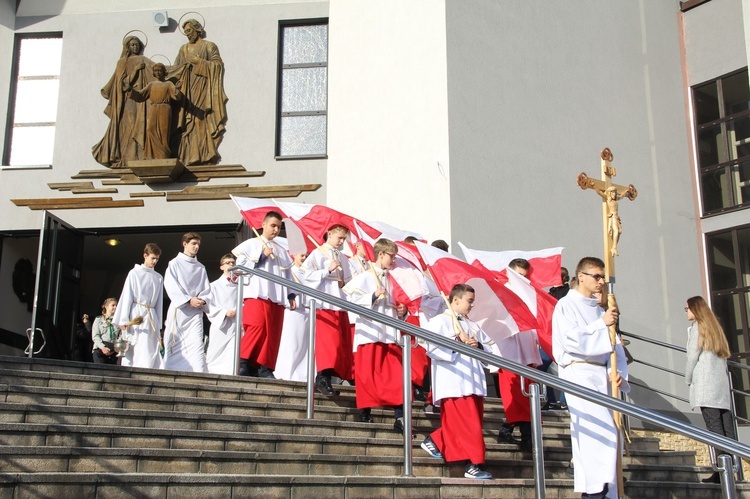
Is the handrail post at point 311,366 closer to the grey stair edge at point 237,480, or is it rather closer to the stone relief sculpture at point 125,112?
the grey stair edge at point 237,480

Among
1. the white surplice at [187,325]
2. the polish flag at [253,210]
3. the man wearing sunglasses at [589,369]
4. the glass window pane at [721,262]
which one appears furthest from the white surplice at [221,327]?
the glass window pane at [721,262]

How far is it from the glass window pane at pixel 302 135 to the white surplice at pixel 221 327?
4661 millimetres

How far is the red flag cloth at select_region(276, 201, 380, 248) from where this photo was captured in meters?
11.8

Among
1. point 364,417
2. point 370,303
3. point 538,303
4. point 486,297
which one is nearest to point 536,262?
point 538,303

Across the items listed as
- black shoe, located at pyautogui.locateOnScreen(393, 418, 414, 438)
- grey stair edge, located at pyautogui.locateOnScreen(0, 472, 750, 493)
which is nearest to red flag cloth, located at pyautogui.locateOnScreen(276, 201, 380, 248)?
black shoe, located at pyautogui.locateOnScreen(393, 418, 414, 438)

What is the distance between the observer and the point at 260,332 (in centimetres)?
1057

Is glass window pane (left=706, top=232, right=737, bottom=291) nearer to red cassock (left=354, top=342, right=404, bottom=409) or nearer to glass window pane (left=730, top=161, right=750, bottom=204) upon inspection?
glass window pane (left=730, top=161, right=750, bottom=204)

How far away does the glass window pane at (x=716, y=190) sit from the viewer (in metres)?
16.9

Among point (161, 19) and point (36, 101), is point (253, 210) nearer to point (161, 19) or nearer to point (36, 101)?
point (161, 19)

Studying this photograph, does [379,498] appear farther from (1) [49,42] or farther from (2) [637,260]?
(1) [49,42]

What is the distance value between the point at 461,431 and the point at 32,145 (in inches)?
442

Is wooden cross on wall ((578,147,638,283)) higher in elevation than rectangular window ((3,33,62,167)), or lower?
lower

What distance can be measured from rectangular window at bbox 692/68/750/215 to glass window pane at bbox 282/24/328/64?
6652 millimetres

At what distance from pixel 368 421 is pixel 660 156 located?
32.7ft
